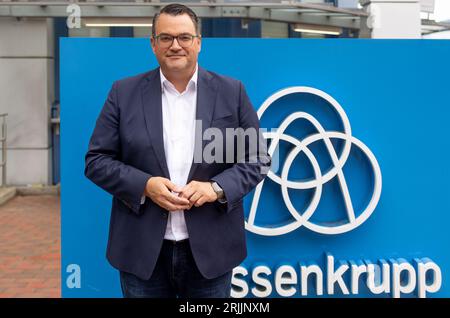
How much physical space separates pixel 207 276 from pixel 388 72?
1778 millimetres

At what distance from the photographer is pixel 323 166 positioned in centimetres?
317

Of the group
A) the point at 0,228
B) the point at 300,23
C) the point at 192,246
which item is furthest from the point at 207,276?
the point at 300,23

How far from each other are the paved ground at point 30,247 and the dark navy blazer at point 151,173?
245cm

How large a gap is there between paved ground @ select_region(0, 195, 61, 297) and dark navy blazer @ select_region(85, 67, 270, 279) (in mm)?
2451

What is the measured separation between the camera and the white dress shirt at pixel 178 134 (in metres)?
1.97

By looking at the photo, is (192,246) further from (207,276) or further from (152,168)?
(152,168)

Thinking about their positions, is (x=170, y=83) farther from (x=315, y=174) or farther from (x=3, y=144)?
(x=3, y=144)

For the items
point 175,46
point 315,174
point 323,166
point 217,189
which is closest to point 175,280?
point 217,189

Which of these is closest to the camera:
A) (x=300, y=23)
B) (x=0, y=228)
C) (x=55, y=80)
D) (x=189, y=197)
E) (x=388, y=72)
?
(x=189, y=197)

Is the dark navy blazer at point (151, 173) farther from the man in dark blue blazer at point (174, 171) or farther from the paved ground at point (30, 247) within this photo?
the paved ground at point (30, 247)

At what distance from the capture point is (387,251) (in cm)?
317

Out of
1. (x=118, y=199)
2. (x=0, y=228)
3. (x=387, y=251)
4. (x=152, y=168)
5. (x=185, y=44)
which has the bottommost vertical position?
(x=0, y=228)

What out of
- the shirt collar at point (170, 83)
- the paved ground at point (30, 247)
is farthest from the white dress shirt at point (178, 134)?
the paved ground at point (30, 247)
